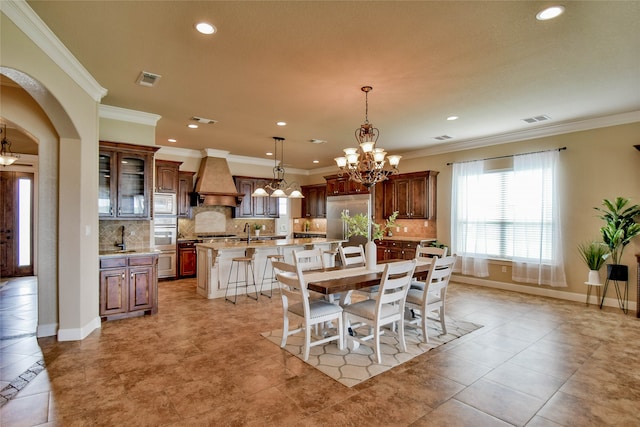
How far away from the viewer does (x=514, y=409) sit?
8.01 feet

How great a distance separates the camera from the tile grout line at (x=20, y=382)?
2553mm

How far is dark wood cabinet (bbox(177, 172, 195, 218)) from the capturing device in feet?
25.5

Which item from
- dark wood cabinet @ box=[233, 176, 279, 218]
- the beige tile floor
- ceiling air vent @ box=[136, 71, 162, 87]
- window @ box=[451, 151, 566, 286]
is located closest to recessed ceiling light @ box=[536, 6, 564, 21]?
the beige tile floor

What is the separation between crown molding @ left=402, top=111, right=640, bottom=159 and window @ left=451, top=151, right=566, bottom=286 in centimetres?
37

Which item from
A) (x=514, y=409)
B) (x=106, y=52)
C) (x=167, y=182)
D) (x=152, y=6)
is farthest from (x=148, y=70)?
(x=514, y=409)

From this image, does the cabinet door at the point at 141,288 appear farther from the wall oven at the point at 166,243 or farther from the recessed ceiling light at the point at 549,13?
the recessed ceiling light at the point at 549,13

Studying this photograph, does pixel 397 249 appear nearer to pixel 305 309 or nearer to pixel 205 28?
pixel 305 309

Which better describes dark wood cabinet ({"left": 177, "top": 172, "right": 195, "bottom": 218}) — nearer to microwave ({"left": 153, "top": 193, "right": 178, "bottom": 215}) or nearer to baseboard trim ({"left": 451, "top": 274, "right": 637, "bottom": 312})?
microwave ({"left": 153, "top": 193, "right": 178, "bottom": 215})

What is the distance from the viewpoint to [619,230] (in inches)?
192

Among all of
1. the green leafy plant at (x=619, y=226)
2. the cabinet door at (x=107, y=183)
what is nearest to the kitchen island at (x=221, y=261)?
the cabinet door at (x=107, y=183)

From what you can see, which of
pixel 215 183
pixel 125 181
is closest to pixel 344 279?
pixel 125 181

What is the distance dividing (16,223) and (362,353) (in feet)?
27.1

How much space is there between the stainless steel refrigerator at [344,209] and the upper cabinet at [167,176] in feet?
13.2

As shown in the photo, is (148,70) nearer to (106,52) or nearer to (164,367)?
(106,52)
